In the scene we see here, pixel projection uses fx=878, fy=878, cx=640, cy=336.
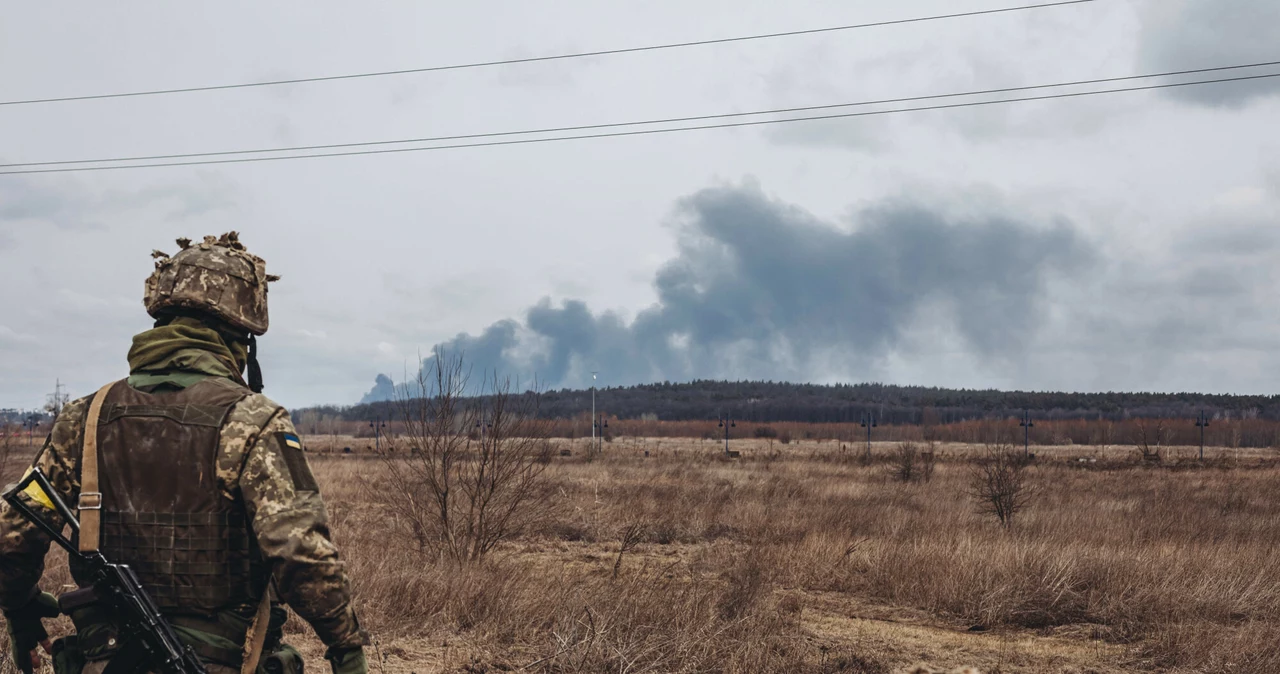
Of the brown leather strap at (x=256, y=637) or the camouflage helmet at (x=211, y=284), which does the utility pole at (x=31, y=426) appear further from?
the brown leather strap at (x=256, y=637)

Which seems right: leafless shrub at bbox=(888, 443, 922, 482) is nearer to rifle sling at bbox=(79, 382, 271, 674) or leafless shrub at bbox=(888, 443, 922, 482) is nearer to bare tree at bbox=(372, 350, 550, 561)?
bare tree at bbox=(372, 350, 550, 561)

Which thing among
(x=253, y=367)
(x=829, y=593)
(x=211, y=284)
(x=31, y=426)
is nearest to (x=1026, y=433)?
(x=829, y=593)

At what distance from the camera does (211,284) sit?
305 cm

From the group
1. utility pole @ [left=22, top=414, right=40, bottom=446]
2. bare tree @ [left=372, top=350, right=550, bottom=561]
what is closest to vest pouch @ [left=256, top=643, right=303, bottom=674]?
bare tree @ [left=372, top=350, right=550, bottom=561]

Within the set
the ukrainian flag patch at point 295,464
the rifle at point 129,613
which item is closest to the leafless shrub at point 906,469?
the ukrainian flag patch at point 295,464

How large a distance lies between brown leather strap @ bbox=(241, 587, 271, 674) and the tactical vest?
0.40ft

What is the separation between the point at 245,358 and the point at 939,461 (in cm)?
3801

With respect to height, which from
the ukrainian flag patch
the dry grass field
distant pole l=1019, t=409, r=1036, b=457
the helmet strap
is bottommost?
the dry grass field

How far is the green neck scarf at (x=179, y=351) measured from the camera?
292 cm

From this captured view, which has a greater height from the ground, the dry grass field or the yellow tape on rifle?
the yellow tape on rifle

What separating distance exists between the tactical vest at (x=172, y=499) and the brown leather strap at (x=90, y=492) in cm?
3

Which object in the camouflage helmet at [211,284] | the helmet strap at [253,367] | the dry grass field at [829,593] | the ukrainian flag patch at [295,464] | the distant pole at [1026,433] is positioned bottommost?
the dry grass field at [829,593]

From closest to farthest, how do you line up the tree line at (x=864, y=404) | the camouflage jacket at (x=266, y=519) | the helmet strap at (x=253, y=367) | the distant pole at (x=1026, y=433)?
the camouflage jacket at (x=266, y=519), the helmet strap at (x=253, y=367), the distant pole at (x=1026, y=433), the tree line at (x=864, y=404)

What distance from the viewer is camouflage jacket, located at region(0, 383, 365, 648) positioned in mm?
2670
